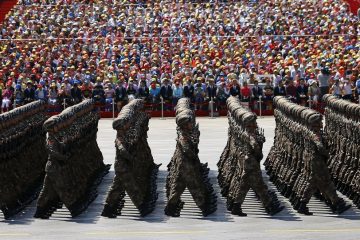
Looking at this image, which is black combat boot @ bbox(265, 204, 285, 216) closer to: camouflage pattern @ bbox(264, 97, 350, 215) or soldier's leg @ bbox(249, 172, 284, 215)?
soldier's leg @ bbox(249, 172, 284, 215)

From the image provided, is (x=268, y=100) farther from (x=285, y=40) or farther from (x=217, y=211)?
(x=217, y=211)

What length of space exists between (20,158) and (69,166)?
1.59 m

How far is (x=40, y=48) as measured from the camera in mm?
52281

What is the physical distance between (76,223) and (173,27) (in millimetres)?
37439

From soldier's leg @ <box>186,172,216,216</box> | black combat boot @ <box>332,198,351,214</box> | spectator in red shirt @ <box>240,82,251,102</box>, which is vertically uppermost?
soldier's leg @ <box>186,172,216,216</box>

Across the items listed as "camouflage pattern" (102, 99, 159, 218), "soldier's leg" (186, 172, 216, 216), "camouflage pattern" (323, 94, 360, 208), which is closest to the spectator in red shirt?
"camouflage pattern" (323, 94, 360, 208)

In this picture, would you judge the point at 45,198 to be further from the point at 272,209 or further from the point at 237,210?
the point at 272,209

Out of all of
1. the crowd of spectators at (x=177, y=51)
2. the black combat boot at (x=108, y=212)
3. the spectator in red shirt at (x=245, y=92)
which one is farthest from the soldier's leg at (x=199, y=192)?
the spectator in red shirt at (x=245, y=92)

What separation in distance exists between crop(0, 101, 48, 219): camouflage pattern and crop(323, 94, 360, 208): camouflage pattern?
5443 millimetres

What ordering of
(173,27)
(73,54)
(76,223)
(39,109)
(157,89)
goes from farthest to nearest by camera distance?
(173,27)
(73,54)
(157,89)
(39,109)
(76,223)

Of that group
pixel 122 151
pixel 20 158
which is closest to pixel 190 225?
pixel 122 151

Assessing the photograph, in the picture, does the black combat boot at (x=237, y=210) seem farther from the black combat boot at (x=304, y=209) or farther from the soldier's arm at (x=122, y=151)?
the soldier's arm at (x=122, y=151)

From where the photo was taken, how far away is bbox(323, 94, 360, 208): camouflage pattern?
2205cm

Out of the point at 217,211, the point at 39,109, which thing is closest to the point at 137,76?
the point at 39,109
